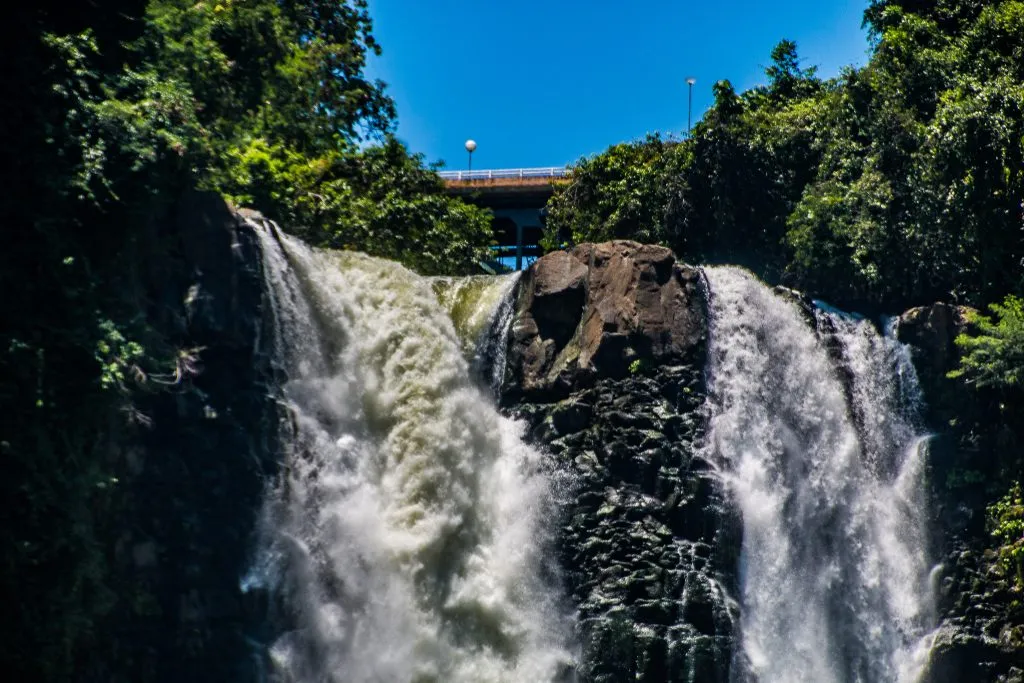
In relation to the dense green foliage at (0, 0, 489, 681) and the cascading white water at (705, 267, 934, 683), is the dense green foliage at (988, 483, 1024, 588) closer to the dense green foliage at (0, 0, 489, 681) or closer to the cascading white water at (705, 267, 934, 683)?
the cascading white water at (705, 267, 934, 683)

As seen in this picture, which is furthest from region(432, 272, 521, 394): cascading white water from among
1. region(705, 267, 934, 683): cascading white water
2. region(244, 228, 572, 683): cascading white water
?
region(705, 267, 934, 683): cascading white water

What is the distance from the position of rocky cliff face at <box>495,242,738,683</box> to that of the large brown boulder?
0.02 m

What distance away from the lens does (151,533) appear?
1847cm

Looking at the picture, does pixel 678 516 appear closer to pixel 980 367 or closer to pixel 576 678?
pixel 576 678

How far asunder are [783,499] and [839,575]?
1.47m

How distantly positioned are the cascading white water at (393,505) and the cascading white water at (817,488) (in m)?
3.09

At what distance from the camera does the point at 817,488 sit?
75.3ft

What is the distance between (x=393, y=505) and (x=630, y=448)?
12.8ft

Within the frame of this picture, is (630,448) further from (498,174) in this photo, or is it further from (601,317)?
(498,174)

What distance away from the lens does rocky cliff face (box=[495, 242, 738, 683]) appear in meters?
21.1

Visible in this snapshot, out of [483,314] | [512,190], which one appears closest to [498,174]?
[512,190]

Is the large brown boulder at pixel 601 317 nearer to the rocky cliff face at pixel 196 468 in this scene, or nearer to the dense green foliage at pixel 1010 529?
the rocky cliff face at pixel 196 468

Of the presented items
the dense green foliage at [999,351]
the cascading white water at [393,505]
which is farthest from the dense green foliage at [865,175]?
the cascading white water at [393,505]

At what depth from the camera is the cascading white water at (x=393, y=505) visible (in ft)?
64.5
